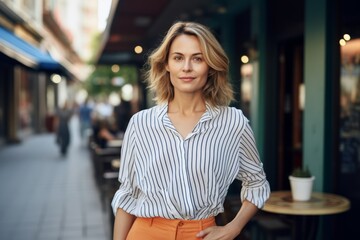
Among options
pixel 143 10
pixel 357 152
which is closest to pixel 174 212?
pixel 357 152

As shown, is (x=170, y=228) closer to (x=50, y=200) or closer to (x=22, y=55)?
(x=50, y=200)

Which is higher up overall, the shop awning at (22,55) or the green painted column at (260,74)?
the shop awning at (22,55)

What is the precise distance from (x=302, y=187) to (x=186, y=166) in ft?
7.88

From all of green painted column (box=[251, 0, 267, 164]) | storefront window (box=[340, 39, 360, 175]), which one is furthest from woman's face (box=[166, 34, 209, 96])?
green painted column (box=[251, 0, 267, 164])

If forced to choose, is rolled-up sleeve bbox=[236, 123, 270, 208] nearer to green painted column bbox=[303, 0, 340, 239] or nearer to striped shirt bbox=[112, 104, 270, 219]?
striped shirt bbox=[112, 104, 270, 219]

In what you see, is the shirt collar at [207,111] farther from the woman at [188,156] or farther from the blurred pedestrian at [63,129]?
the blurred pedestrian at [63,129]

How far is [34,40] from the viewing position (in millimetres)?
20625

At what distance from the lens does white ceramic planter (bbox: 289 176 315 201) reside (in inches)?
155

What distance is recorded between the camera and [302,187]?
3.95m

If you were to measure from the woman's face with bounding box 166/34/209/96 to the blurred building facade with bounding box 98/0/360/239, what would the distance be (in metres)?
1.19

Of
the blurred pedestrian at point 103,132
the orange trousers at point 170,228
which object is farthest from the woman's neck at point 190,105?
the blurred pedestrian at point 103,132

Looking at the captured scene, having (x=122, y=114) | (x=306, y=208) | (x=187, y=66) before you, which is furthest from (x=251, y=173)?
(x=122, y=114)

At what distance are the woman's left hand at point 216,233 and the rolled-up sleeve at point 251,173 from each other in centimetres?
17

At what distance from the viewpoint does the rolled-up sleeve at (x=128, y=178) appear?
74.6 inches
